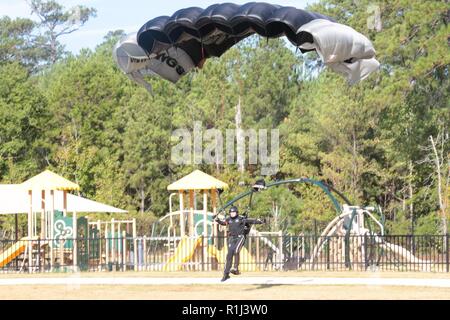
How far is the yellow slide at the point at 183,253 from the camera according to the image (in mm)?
32000

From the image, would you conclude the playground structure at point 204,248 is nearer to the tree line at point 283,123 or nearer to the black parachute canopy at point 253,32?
the black parachute canopy at point 253,32

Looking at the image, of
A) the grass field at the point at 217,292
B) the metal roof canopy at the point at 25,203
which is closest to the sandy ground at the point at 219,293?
the grass field at the point at 217,292

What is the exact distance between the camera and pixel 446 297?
21266mm

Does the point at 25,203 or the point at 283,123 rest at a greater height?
the point at 283,123

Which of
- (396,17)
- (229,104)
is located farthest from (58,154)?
(396,17)

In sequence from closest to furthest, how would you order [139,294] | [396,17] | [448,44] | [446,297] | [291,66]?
[446,297]
[139,294]
[448,44]
[396,17]
[291,66]

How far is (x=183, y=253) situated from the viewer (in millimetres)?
32656

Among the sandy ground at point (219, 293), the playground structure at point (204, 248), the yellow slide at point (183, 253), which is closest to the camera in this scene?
the sandy ground at point (219, 293)

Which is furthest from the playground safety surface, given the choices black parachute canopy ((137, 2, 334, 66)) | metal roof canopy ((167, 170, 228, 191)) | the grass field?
metal roof canopy ((167, 170, 228, 191))

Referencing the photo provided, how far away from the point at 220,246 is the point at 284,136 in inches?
961

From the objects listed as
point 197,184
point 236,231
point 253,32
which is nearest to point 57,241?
point 197,184

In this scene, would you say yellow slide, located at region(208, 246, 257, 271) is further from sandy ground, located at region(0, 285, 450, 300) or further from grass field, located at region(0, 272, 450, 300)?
sandy ground, located at region(0, 285, 450, 300)

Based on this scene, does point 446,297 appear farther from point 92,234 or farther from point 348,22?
point 348,22

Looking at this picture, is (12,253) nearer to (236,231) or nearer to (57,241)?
(57,241)
